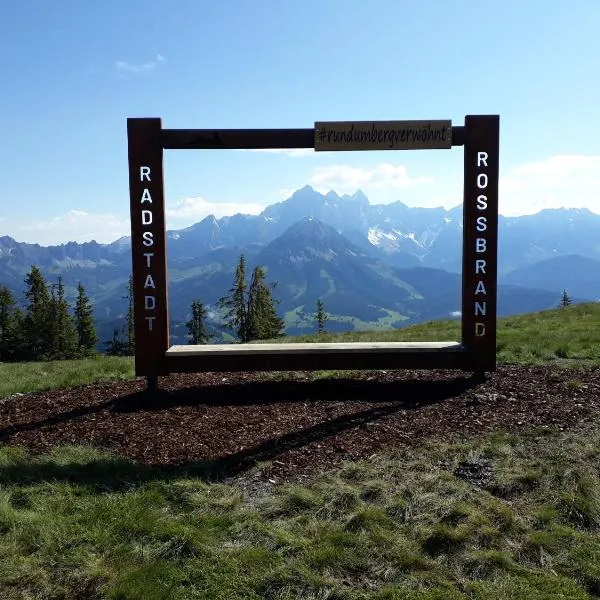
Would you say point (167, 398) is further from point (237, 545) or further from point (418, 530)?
point (418, 530)

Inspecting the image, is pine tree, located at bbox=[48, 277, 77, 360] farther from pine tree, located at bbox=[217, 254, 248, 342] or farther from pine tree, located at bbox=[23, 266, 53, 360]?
pine tree, located at bbox=[217, 254, 248, 342]

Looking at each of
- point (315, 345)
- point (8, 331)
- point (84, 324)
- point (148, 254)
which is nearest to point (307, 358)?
point (315, 345)

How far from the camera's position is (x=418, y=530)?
202 inches

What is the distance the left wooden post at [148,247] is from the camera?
32.4 feet

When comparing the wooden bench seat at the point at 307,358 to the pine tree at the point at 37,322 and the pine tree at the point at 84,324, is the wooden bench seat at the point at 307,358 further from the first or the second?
the pine tree at the point at 84,324

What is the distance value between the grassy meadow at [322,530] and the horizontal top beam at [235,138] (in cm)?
568

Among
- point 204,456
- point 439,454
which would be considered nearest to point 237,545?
point 204,456

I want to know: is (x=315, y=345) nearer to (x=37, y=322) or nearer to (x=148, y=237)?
(x=148, y=237)

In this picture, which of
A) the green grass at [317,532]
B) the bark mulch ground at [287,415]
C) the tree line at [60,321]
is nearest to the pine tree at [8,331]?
the tree line at [60,321]

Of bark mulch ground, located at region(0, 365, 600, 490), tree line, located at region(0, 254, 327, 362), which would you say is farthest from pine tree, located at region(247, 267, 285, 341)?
bark mulch ground, located at region(0, 365, 600, 490)

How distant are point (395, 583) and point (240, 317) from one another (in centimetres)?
5665

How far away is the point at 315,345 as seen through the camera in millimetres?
10680

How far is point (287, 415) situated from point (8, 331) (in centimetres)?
6274

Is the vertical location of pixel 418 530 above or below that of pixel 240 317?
above
